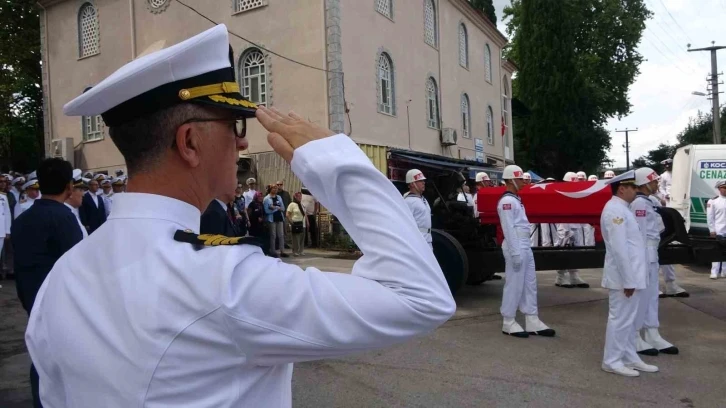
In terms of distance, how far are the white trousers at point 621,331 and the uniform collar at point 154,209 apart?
18.2 feet

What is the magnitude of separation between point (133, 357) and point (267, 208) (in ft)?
43.5

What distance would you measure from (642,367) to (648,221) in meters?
2.33

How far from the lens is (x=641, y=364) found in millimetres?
5855

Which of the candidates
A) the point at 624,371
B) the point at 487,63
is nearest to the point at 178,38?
the point at 624,371

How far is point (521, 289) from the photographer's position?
293 inches

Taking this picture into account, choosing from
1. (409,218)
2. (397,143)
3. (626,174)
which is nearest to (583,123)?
(397,143)

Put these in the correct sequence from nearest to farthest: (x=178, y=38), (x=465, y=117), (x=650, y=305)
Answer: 1. (x=650, y=305)
2. (x=178, y=38)
3. (x=465, y=117)

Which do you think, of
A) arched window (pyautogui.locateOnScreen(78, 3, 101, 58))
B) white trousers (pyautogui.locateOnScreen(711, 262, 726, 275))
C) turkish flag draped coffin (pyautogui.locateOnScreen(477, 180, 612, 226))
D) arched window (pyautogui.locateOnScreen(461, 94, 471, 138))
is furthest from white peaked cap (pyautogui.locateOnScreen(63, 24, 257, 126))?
arched window (pyautogui.locateOnScreen(461, 94, 471, 138))

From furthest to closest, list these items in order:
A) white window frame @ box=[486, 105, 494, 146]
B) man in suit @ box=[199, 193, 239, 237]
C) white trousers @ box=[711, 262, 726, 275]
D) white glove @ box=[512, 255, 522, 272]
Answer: white window frame @ box=[486, 105, 494, 146] → white trousers @ box=[711, 262, 726, 275] → white glove @ box=[512, 255, 522, 272] → man in suit @ box=[199, 193, 239, 237]

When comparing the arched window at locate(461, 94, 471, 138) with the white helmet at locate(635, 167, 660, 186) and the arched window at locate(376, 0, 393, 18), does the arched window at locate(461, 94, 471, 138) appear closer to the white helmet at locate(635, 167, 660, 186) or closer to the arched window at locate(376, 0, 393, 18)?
the arched window at locate(376, 0, 393, 18)

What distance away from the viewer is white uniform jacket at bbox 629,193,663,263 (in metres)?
6.83

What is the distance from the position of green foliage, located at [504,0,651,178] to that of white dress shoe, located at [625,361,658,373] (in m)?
31.0

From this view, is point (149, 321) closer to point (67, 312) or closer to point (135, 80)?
point (67, 312)

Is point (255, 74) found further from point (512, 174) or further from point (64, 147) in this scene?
point (512, 174)
